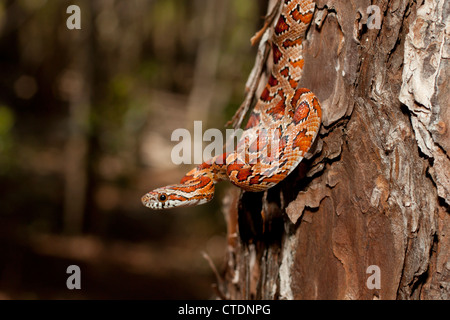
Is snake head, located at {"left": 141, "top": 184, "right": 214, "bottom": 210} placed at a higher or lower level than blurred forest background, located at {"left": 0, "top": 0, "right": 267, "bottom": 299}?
lower

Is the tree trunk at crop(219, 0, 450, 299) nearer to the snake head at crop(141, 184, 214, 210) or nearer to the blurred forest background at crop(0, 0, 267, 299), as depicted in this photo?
the snake head at crop(141, 184, 214, 210)

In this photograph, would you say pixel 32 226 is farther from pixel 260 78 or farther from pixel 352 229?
pixel 352 229

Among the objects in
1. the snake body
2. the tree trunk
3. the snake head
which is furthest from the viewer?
the snake head

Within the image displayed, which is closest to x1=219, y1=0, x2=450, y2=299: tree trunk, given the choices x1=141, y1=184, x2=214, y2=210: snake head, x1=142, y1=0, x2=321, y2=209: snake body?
x1=142, y1=0, x2=321, y2=209: snake body

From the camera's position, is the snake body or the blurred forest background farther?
the blurred forest background

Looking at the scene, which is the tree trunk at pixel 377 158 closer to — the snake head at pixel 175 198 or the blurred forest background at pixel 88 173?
the snake head at pixel 175 198

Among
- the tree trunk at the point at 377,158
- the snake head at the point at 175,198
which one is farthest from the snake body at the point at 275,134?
the tree trunk at the point at 377,158
